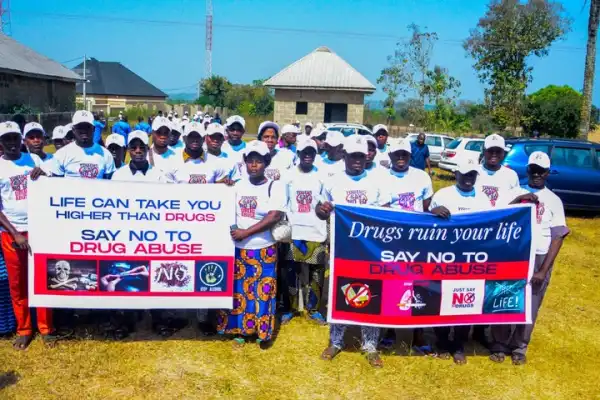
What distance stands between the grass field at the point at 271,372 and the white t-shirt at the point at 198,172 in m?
1.55

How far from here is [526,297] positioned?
4926mm

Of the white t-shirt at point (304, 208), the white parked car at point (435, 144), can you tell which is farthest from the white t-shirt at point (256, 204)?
the white parked car at point (435, 144)

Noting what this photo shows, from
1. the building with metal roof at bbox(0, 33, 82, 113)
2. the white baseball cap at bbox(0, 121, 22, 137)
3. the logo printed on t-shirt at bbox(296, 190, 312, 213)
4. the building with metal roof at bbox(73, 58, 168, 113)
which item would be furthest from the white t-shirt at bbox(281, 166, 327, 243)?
the building with metal roof at bbox(73, 58, 168, 113)

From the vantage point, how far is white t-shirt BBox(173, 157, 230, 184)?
5375 mm

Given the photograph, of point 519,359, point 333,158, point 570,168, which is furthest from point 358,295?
point 570,168

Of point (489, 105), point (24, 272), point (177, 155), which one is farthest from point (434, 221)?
point (489, 105)

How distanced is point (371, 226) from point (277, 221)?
2.74 ft

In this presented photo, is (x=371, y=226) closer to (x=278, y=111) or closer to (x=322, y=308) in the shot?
(x=322, y=308)

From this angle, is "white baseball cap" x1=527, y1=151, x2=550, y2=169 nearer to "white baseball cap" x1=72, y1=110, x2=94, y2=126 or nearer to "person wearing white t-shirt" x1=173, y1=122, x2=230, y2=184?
"person wearing white t-shirt" x1=173, y1=122, x2=230, y2=184

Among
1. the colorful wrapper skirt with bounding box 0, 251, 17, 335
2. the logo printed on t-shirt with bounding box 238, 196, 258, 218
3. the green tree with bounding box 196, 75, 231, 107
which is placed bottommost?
the colorful wrapper skirt with bounding box 0, 251, 17, 335

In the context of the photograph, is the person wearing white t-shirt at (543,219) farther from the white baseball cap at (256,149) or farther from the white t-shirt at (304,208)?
the white baseball cap at (256,149)

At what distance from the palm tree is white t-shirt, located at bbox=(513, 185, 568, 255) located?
1562 centimetres

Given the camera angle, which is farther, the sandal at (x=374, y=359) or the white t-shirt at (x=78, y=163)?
the white t-shirt at (x=78, y=163)

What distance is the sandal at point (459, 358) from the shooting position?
16.4ft
